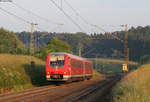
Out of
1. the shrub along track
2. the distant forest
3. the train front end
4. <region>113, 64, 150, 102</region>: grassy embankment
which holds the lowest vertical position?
the shrub along track

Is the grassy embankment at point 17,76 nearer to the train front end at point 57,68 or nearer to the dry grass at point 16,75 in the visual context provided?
the dry grass at point 16,75

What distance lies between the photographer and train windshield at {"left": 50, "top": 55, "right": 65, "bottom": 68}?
35062 millimetres

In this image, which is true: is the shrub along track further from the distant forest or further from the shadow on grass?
the distant forest

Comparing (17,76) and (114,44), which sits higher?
(114,44)

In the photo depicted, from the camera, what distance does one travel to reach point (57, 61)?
115 ft

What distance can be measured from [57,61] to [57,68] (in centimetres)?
71

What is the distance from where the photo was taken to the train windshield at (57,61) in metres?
35.1

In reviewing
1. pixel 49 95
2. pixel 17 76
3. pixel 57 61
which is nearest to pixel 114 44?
pixel 57 61

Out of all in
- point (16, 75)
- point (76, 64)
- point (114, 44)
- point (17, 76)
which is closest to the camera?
point (17, 76)

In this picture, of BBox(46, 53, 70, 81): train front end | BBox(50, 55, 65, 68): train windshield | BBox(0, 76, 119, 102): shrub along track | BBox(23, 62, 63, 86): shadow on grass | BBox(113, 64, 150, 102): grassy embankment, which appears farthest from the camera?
BBox(23, 62, 63, 86): shadow on grass

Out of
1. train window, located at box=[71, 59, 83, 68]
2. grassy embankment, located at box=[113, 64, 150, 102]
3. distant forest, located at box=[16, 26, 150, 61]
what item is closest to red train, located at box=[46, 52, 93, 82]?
train window, located at box=[71, 59, 83, 68]

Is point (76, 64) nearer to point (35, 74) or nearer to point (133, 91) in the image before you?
point (35, 74)

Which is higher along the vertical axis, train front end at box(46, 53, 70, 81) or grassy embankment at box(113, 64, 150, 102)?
train front end at box(46, 53, 70, 81)

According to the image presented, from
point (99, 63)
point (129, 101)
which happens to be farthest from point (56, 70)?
point (99, 63)
